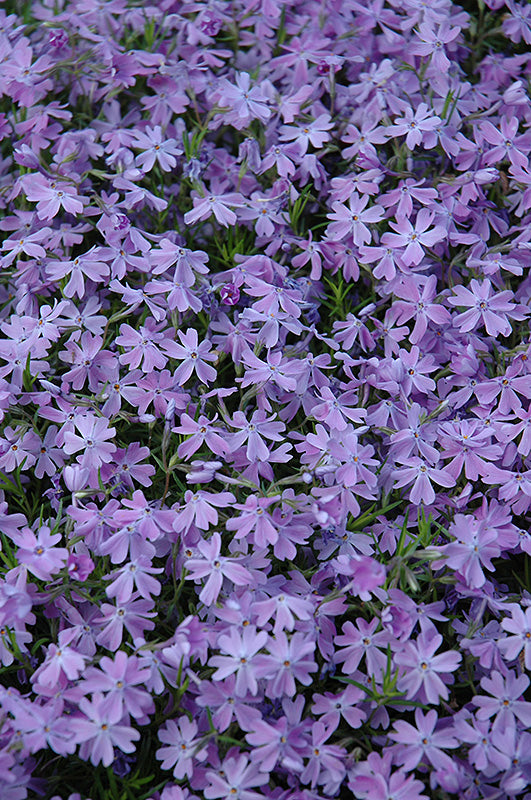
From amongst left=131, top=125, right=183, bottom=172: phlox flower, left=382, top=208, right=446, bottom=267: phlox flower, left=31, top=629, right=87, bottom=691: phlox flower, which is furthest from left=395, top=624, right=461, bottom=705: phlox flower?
left=131, top=125, right=183, bottom=172: phlox flower

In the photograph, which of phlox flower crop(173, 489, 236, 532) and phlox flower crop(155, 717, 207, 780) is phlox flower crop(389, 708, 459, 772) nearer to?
phlox flower crop(155, 717, 207, 780)

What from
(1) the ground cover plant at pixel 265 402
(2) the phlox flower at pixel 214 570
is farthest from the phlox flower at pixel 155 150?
(2) the phlox flower at pixel 214 570

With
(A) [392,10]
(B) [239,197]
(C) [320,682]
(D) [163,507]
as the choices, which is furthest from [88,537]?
(A) [392,10]

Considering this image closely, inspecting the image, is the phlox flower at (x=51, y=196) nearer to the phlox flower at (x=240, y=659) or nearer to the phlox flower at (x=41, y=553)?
the phlox flower at (x=41, y=553)

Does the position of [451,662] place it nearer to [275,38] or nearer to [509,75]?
[509,75]

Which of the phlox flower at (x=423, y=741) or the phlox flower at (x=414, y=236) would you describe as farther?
the phlox flower at (x=414, y=236)

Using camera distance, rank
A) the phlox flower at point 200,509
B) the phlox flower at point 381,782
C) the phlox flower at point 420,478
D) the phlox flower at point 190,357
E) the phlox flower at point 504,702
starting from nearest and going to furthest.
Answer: the phlox flower at point 381,782
the phlox flower at point 504,702
the phlox flower at point 200,509
the phlox flower at point 420,478
the phlox flower at point 190,357
